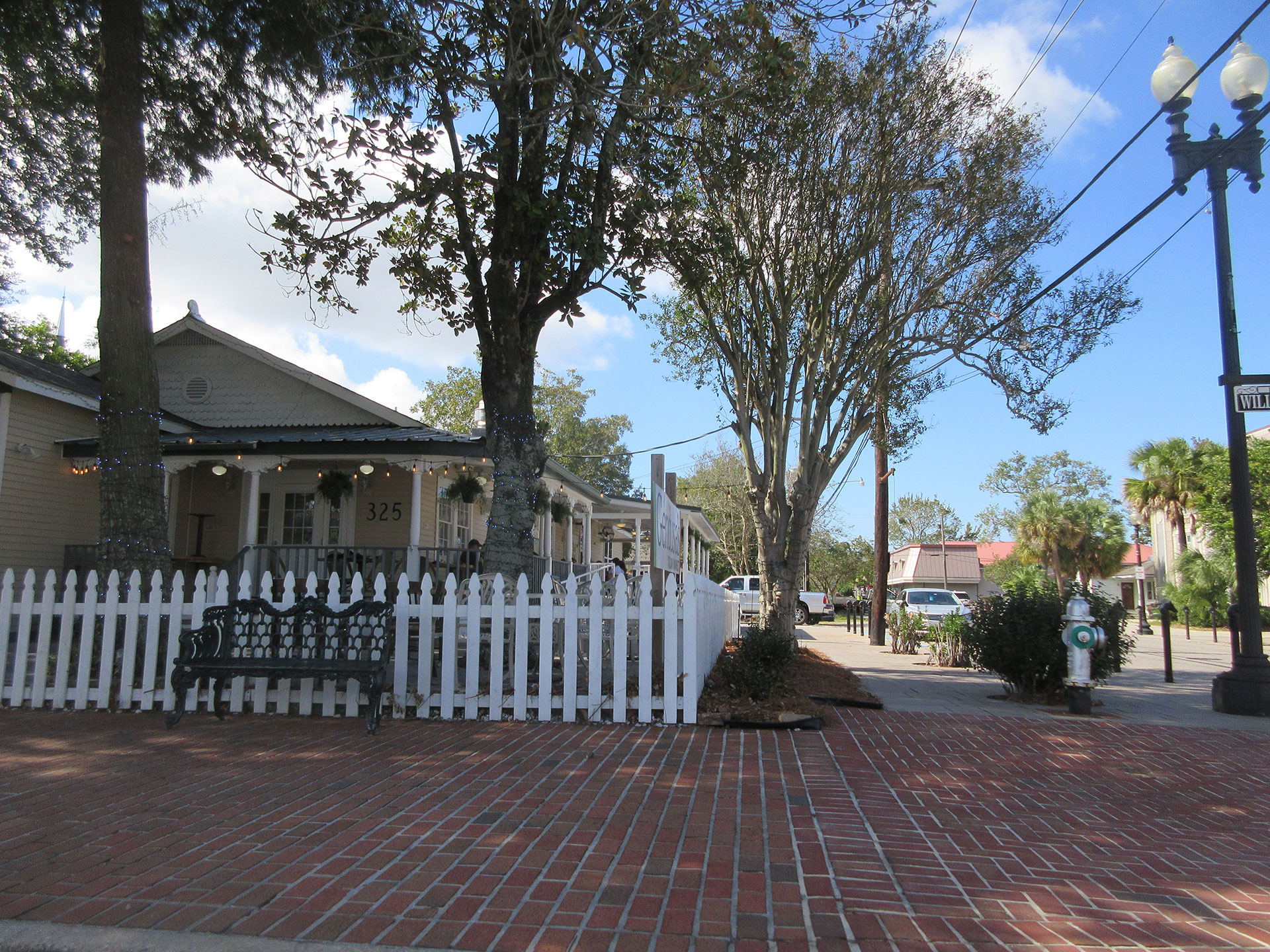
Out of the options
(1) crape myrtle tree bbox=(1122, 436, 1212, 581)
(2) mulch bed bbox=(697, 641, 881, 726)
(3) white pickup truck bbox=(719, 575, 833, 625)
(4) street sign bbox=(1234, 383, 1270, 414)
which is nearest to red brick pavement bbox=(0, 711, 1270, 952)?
(2) mulch bed bbox=(697, 641, 881, 726)

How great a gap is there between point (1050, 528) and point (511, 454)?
37690 mm

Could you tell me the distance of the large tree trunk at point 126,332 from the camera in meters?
8.91

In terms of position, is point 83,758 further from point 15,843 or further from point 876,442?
point 876,442

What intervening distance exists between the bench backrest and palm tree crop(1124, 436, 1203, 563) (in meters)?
37.4

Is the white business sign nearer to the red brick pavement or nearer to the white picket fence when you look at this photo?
the white picket fence

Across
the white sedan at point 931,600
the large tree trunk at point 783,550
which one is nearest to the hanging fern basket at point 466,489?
the large tree trunk at point 783,550

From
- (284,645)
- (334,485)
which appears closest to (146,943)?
(284,645)

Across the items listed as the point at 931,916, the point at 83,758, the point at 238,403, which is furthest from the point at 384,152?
the point at 238,403

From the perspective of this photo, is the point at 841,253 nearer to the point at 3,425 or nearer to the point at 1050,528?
the point at 3,425

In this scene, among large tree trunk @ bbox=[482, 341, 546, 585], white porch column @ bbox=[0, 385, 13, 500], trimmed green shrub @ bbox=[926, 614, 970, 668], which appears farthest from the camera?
trimmed green shrub @ bbox=[926, 614, 970, 668]

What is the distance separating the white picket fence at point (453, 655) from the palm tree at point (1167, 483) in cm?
3508

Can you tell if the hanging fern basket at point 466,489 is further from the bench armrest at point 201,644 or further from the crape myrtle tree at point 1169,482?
the crape myrtle tree at point 1169,482

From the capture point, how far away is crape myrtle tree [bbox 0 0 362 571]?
9047mm

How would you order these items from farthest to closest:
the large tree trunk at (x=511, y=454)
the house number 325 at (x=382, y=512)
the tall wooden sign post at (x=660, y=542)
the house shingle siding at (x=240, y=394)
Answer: the house shingle siding at (x=240, y=394) → the house number 325 at (x=382, y=512) → the large tree trunk at (x=511, y=454) → the tall wooden sign post at (x=660, y=542)
